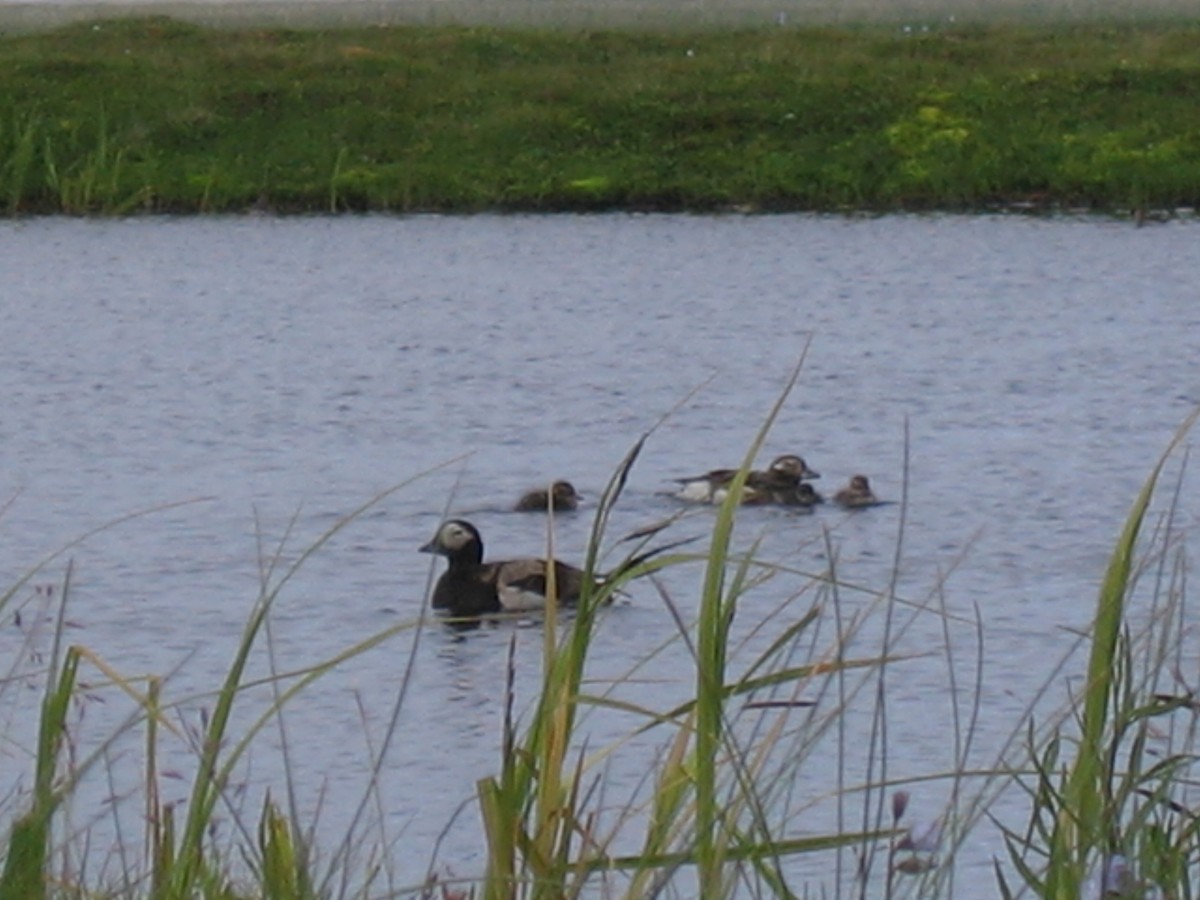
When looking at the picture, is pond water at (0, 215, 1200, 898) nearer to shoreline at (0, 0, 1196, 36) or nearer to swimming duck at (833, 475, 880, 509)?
swimming duck at (833, 475, 880, 509)

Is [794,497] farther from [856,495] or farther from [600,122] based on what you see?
[600,122]

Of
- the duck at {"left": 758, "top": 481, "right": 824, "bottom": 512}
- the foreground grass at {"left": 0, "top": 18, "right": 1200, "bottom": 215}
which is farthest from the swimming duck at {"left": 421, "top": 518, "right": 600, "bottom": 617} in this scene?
the foreground grass at {"left": 0, "top": 18, "right": 1200, "bottom": 215}

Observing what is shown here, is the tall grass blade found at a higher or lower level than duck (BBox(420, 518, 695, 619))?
higher

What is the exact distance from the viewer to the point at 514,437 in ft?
52.5

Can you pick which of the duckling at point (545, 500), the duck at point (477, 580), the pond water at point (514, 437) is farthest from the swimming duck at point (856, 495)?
the duck at point (477, 580)

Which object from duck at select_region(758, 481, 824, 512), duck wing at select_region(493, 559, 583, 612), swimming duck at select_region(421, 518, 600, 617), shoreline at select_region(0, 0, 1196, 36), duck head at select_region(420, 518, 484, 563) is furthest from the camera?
shoreline at select_region(0, 0, 1196, 36)

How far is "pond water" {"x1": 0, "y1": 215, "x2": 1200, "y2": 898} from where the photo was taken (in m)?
7.91

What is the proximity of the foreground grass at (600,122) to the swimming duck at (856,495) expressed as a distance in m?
19.3

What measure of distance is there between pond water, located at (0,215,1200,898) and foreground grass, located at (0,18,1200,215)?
109cm

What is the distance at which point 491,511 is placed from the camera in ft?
42.7

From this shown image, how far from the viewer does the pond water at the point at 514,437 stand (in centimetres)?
791

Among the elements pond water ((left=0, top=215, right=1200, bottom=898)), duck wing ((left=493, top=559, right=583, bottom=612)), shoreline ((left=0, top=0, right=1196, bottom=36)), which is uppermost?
shoreline ((left=0, top=0, right=1196, bottom=36))

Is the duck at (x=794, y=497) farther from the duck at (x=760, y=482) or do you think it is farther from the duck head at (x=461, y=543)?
the duck head at (x=461, y=543)

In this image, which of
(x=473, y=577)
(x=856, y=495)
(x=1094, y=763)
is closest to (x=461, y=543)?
(x=473, y=577)
